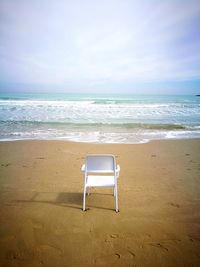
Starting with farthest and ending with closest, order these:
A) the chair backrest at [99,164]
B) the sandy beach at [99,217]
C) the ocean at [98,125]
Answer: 1. the ocean at [98,125]
2. the chair backrest at [99,164]
3. the sandy beach at [99,217]

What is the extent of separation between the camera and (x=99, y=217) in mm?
3541

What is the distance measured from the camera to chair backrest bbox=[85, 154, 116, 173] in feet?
11.9

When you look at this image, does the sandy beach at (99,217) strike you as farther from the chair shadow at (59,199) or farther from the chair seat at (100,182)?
the chair seat at (100,182)

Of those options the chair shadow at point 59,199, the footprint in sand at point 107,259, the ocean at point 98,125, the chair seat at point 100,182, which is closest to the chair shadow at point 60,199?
the chair shadow at point 59,199

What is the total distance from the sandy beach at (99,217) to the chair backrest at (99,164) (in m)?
0.74

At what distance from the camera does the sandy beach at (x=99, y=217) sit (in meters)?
2.71

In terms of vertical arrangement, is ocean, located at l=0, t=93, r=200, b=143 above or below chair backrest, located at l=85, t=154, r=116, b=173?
below

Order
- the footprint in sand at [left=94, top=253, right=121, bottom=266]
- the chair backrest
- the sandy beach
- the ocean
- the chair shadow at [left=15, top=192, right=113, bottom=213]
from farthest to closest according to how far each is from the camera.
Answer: the ocean
the chair shadow at [left=15, top=192, right=113, bottom=213]
the chair backrest
the sandy beach
the footprint in sand at [left=94, top=253, right=121, bottom=266]

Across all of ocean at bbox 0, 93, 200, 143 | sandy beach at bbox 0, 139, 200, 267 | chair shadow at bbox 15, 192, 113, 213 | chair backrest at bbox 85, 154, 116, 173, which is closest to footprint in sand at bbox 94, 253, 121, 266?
sandy beach at bbox 0, 139, 200, 267

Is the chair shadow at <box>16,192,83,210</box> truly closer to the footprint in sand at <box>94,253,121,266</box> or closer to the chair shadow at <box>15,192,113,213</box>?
the chair shadow at <box>15,192,113,213</box>

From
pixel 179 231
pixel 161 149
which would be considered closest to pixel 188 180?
pixel 179 231

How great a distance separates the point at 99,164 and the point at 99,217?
2.77 feet

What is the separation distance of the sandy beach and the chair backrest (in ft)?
2.42

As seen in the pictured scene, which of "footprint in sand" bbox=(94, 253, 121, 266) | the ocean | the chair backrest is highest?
the chair backrest
